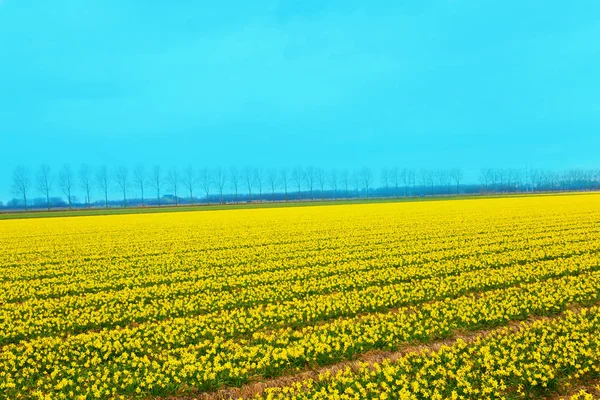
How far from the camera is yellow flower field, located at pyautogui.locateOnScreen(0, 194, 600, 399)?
7.28 m

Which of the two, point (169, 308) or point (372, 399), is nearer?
point (372, 399)

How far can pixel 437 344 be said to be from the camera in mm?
8922

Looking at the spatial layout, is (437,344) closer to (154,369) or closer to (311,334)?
(311,334)

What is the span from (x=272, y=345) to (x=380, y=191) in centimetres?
19281

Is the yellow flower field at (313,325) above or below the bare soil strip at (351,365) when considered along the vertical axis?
above

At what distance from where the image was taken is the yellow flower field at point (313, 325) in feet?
23.9

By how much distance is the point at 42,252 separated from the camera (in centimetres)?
2478

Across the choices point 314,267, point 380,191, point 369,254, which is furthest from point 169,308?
point 380,191

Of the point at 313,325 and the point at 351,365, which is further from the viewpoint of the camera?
the point at 313,325

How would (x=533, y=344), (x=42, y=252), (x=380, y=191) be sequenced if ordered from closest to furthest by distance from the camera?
(x=533, y=344), (x=42, y=252), (x=380, y=191)

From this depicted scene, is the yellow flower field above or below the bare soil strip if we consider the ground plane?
above

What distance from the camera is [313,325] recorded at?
10.3 metres

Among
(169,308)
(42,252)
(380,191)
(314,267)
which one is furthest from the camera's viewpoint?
(380,191)

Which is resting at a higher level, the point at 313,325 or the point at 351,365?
the point at 313,325
